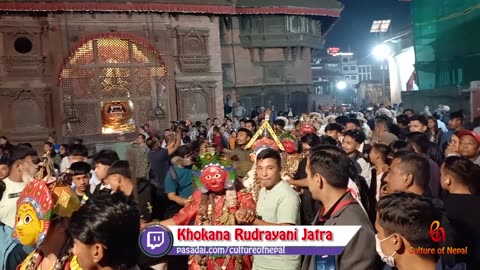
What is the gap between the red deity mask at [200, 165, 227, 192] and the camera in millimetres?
5359

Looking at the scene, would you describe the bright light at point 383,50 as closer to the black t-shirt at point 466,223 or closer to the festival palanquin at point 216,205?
the festival palanquin at point 216,205

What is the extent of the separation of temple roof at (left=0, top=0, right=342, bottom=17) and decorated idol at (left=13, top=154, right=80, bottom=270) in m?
19.5

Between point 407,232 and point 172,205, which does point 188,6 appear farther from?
point 407,232

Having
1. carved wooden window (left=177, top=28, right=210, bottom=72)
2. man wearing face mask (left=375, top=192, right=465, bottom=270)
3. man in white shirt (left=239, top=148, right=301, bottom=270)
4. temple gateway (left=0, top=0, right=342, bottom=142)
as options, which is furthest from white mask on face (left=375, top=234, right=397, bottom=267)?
carved wooden window (left=177, top=28, right=210, bottom=72)

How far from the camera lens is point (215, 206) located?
5344 millimetres

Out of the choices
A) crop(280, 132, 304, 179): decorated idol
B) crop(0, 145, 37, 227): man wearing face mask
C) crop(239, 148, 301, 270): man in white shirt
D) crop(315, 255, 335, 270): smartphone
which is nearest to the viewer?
crop(315, 255, 335, 270): smartphone

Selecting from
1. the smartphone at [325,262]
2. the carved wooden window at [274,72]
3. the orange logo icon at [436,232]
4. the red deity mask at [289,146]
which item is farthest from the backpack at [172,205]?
the carved wooden window at [274,72]

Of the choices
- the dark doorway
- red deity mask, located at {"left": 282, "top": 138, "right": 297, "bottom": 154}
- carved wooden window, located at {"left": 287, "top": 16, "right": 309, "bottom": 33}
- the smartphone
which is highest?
carved wooden window, located at {"left": 287, "top": 16, "right": 309, "bottom": 33}

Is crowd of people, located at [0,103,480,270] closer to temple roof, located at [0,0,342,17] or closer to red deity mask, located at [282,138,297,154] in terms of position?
red deity mask, located at [282,138,297,154]

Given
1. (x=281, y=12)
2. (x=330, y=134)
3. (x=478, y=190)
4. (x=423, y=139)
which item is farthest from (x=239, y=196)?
(x=281, y=12)

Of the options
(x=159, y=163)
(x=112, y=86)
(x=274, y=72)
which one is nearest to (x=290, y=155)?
(x=159, y=163)

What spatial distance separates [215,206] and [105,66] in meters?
18.5

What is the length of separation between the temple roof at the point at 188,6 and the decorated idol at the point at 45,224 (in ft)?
64.1

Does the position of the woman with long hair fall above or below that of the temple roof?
below
